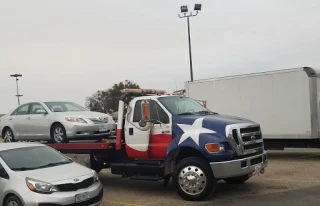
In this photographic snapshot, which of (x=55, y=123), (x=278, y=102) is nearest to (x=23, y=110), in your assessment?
(x=55, y=123)

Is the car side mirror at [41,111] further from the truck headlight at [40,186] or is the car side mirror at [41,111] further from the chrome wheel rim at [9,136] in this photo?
the truck headlight at [40,186]

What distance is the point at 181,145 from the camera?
8.70m

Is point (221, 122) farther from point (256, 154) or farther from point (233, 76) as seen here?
point (233, 76)

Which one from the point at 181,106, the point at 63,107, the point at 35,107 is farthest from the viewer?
the point at 35,107

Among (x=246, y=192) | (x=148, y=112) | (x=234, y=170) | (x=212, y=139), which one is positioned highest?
(x=148, y=112)

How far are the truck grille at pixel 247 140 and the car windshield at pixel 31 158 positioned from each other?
3.39 meters

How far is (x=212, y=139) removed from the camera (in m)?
8.37

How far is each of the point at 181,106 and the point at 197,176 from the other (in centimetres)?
182

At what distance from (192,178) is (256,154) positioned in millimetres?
1545

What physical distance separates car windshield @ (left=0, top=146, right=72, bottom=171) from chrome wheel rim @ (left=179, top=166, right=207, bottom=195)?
91.7 inches

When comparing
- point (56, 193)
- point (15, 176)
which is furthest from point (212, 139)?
point (15, 176)

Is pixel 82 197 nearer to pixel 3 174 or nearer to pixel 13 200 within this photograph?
pixel 13 200

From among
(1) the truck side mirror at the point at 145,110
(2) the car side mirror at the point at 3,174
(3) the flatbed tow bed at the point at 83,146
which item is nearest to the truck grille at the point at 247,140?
(1) the truck side mirror at the point at 145,110

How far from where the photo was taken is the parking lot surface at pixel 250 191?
8.31 m
